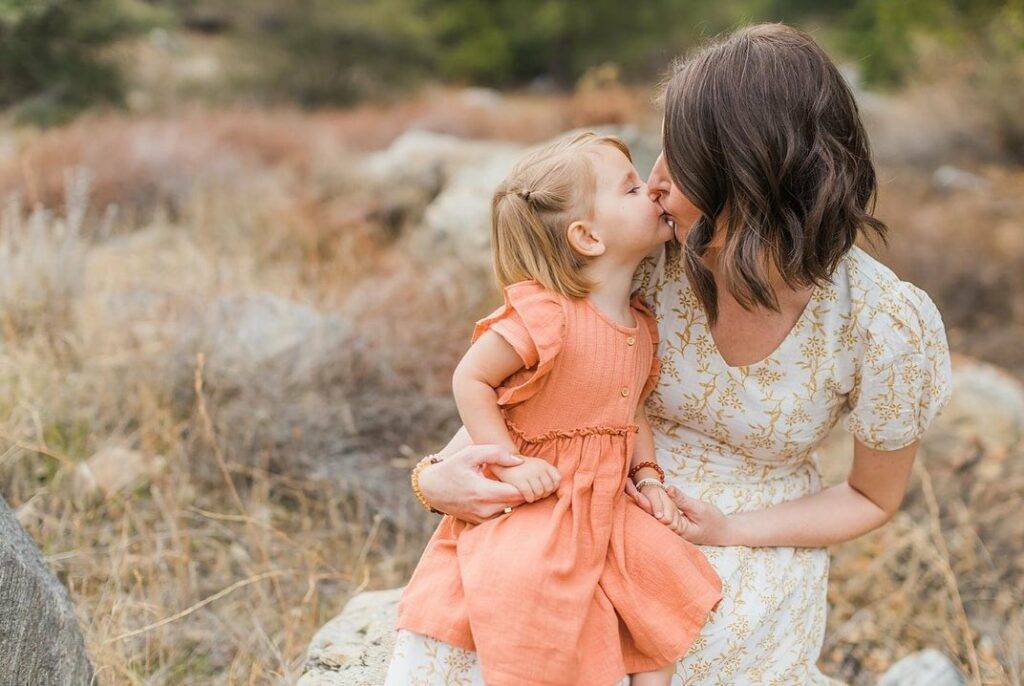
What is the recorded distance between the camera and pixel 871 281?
164 centimetres

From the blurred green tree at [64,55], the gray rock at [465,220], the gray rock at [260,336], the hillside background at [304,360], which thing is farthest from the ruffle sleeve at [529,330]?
the blurred green tree at [64,55]

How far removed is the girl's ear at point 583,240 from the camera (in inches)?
63.6

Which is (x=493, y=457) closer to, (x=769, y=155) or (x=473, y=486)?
(x=473, y=486)

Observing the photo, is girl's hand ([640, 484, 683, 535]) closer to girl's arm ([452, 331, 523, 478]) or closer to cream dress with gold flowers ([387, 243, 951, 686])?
cream dress with gold flowers ([387, 243, 951, 686])

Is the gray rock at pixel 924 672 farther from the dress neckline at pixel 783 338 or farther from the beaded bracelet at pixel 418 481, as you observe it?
the beaded bracelet at pixel 418 481

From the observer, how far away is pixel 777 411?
1.72 metres

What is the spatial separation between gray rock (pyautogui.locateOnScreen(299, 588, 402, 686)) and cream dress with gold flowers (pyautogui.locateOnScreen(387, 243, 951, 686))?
0.98ft

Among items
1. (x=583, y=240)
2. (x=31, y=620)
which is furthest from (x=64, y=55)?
(x=583, y=240)

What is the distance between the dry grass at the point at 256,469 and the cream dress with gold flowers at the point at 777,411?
82 centimetres

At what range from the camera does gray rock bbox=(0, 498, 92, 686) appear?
1562mm

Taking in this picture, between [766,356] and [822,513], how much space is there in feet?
1.20

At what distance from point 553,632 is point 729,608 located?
1.36ft

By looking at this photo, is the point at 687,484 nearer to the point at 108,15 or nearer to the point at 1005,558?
the point at 1005,558

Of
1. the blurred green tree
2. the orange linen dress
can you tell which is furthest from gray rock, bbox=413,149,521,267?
the blurred green tree
